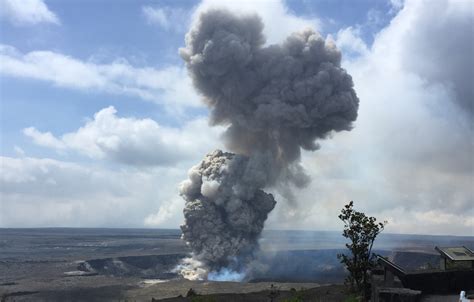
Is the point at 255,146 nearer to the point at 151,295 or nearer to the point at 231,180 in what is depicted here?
the point at 231,180

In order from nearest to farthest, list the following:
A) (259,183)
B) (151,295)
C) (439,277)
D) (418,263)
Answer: (439,277) → (151,295) → (259,183) → (418,263)

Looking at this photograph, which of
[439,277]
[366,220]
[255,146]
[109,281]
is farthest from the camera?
[255,146]

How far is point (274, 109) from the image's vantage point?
7319 cm

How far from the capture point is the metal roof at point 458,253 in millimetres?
23375

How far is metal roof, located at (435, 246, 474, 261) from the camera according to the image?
23.4 meters

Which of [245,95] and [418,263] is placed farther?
[418,263]

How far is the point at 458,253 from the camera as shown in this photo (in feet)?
80.8

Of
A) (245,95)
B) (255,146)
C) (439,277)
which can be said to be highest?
(245,95)

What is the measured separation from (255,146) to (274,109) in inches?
428

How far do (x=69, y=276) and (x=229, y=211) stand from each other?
1018 inches

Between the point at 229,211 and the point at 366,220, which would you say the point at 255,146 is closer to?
the point at 229,211

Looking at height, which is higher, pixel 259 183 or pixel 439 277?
pixel 259 183

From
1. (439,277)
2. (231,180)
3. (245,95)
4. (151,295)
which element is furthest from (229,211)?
(439,277)

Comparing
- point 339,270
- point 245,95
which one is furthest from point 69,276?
point 339,270
